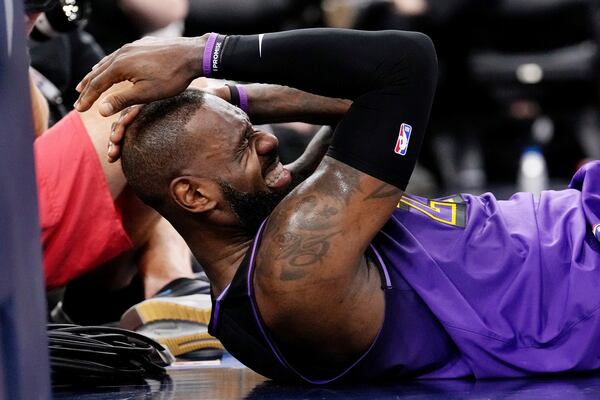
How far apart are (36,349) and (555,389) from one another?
943 millimetres

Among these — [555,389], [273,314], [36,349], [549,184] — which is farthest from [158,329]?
[549,184]

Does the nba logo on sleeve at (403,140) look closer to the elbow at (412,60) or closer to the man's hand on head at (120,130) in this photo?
the elbow at (412,60)

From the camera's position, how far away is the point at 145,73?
1.75 m

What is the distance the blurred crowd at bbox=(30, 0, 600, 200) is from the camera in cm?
646

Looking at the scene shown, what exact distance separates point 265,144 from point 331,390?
1.54ft

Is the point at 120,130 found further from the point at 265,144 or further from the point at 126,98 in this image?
the point at 265,144

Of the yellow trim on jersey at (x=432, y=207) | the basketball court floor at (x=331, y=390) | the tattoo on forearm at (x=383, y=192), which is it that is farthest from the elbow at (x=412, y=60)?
the basketball court floor at (x=331, y=390)

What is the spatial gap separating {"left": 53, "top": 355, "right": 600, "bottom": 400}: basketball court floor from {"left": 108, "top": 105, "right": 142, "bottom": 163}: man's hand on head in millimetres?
437

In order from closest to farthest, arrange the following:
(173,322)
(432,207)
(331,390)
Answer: (331,390) → (432,207) → (173,322)

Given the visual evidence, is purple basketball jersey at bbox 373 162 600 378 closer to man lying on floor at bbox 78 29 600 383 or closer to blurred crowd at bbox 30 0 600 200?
man lying on floor at bbox 78 29 600 383

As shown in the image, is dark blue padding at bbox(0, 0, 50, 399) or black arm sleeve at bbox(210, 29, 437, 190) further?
black arm sleeve at bbox(210, 29, 437, 190)

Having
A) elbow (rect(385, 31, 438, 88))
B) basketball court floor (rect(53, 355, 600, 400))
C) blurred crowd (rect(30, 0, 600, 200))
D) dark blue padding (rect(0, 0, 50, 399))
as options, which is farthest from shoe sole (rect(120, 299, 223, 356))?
blurred crowd (rect(30, 0, 600, 200))

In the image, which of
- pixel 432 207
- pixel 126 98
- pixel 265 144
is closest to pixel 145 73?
pixel 126 98

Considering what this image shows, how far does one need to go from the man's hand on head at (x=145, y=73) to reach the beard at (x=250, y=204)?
0.73 ft
